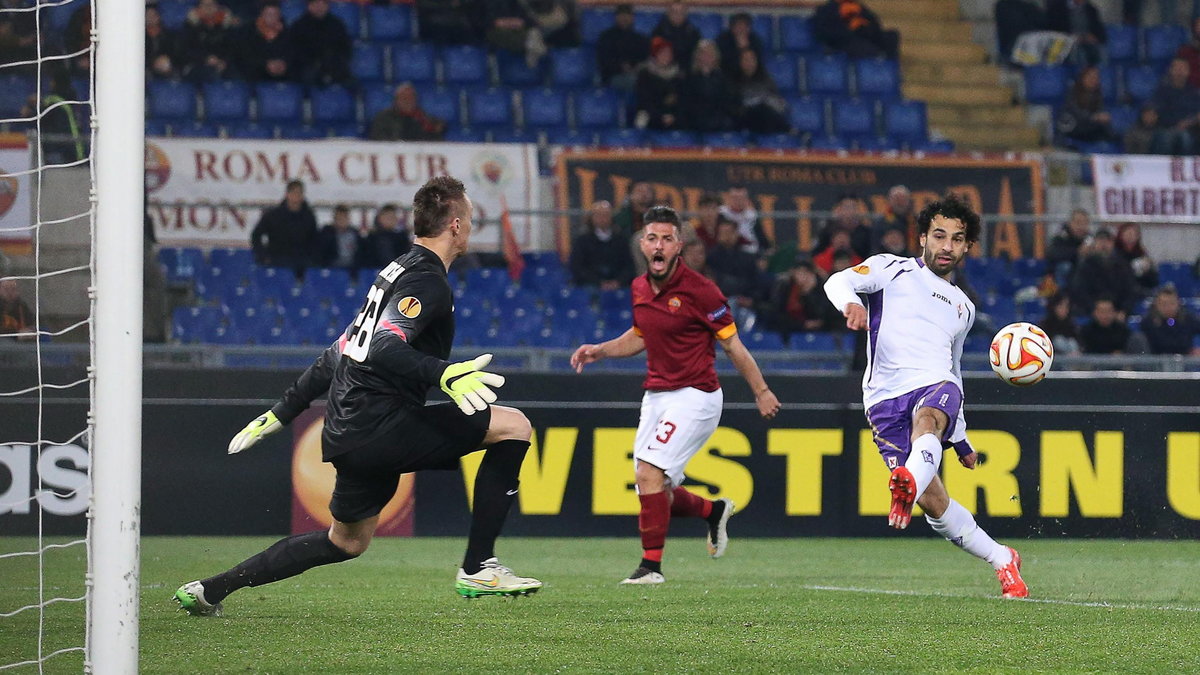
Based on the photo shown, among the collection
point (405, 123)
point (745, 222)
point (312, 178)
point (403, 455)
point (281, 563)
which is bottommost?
point (281, 563)

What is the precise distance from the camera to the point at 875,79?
1898cm

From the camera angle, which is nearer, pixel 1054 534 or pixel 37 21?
pixel 37 21

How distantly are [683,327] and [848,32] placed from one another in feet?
36.8

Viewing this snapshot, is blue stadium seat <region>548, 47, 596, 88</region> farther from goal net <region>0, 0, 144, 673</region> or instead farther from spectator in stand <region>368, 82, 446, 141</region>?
goal net <region>0, 0, 144, 673</region>

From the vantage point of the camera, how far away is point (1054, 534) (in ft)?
39.6

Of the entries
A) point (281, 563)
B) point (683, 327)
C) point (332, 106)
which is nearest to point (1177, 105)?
point (332, 106)

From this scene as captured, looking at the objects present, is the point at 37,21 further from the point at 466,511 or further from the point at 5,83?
the point at 466,511

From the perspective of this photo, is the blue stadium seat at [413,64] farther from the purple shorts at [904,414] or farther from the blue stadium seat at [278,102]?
the purple shorts at [904,414]

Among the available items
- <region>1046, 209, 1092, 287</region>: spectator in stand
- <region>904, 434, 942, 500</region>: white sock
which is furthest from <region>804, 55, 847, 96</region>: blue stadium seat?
<region>904, 434, 942, 500</region>: white sock

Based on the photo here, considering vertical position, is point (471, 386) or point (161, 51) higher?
point (161, 51)

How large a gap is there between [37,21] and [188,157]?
9394 millimetres

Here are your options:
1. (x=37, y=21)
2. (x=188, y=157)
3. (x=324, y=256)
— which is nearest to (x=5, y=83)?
(x=37, y=21)

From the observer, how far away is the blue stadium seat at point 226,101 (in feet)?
53.5

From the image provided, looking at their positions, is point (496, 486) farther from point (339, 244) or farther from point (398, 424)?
point (339, 244)
